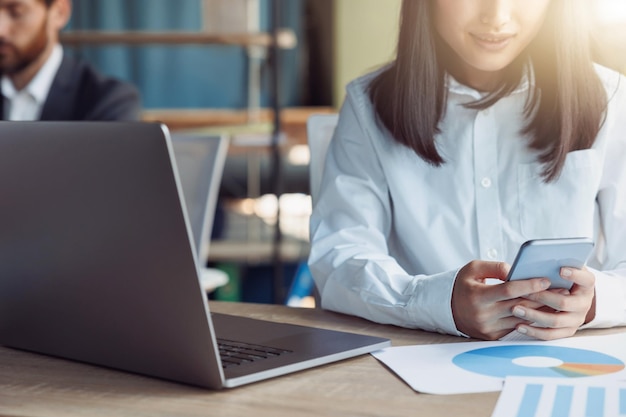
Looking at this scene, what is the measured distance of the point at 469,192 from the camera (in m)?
1.32

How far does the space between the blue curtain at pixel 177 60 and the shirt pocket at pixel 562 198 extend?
5.13 meters

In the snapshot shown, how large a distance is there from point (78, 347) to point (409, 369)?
0.31 meters

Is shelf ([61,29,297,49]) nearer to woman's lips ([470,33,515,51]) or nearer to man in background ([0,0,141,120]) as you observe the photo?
man in background ([0,0,141,120])

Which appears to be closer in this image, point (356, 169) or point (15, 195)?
point (15, 195)

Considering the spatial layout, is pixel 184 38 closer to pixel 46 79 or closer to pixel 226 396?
pixel 46 79

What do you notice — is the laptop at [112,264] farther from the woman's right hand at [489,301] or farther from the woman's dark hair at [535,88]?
the woman's dark hair at [535,88]

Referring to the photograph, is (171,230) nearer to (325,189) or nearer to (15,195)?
(15,195)

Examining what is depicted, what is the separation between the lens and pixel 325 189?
4.35 ft

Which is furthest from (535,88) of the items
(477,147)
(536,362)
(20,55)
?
(20,55)

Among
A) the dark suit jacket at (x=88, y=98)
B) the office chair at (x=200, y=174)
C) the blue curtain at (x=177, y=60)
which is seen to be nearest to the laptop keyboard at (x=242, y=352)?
the office chair at (x=200, y=174)

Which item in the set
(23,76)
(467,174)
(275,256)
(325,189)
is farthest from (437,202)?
(275,256)

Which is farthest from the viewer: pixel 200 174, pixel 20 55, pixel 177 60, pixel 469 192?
pixel 177 60

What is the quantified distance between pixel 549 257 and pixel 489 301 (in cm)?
8

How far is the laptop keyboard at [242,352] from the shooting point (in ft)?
2.75
